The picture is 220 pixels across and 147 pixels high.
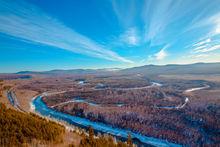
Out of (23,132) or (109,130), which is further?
(109,130)

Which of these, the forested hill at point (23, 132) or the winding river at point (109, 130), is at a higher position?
the forested hill at point (23, 132)

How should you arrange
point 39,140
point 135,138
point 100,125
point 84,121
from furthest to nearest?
point 84,121 → point 100,125 → point 135,138 → point 39,140

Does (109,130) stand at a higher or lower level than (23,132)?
lower

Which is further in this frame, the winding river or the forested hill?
the winding river

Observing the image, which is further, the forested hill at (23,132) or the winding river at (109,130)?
the winding river at (109,130)

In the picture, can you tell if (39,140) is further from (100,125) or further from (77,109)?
(77,109)

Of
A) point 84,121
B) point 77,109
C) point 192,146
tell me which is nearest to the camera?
point 192,146

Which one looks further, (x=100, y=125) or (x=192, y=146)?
(x=100, y=125)

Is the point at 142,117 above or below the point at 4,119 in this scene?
below

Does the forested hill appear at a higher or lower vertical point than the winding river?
higher

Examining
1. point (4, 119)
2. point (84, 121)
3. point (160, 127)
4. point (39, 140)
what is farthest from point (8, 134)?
point (160, 127)
